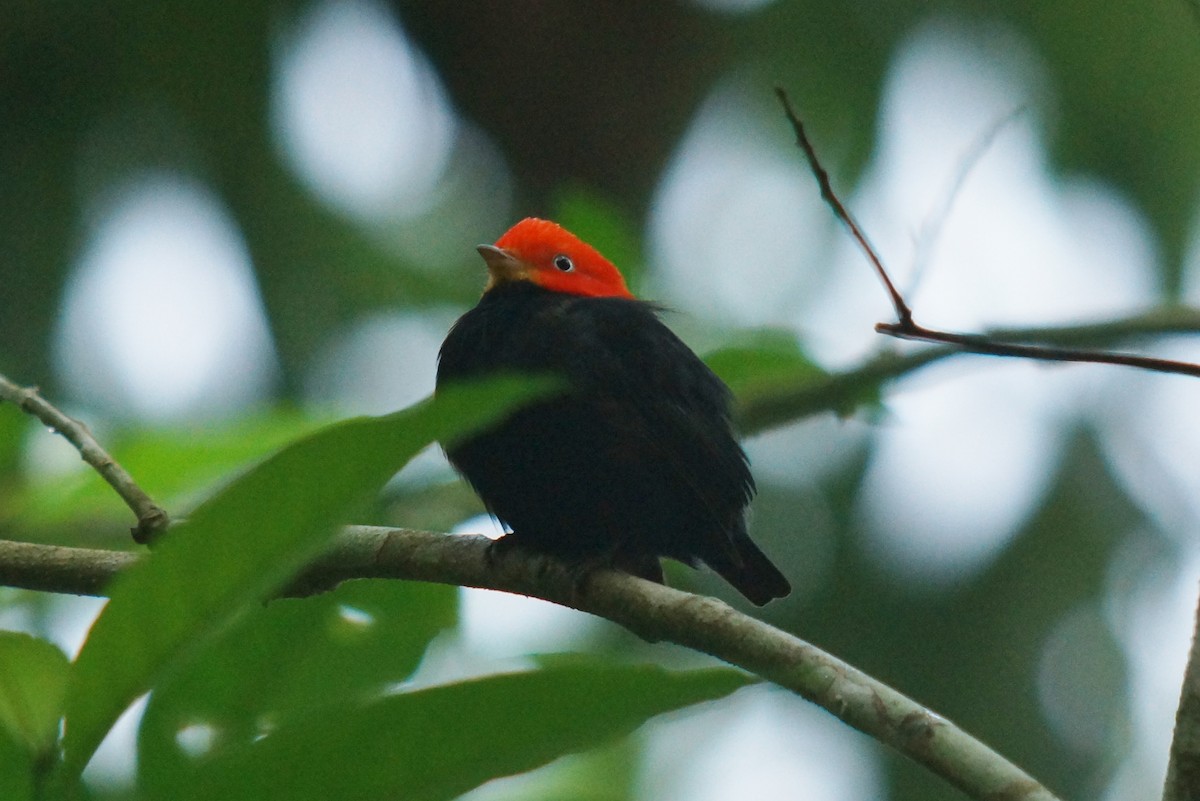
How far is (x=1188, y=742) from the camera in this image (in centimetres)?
144

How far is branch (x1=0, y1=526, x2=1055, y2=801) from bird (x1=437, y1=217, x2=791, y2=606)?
15.1 inches

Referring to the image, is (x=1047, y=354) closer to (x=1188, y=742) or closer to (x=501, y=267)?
(x=1188, y=742)

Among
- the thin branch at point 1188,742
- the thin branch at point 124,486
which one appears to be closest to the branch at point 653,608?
the thin branch at point 124,486

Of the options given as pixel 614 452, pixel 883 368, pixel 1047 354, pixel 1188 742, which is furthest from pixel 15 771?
pixel 883 368

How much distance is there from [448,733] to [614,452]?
2.47 meters

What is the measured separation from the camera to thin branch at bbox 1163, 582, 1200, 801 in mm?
1410

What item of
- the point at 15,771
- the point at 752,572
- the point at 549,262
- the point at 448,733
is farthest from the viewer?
the point at 549,262

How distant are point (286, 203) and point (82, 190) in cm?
116

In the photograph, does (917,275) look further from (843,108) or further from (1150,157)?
(1150,157)

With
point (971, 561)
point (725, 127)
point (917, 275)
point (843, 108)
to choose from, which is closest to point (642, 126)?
point (725, 127)

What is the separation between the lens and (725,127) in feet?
27.7

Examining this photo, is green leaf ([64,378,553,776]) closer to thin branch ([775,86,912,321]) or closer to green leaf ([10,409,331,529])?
thin branch ([775,86,912,321])

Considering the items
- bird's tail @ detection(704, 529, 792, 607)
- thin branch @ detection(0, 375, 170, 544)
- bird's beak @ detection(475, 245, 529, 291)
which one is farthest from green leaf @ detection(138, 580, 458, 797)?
bird's beak @ detection(475, 245, 529, 291)

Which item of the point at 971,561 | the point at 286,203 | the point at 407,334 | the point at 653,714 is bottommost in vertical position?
the point at 971,561
